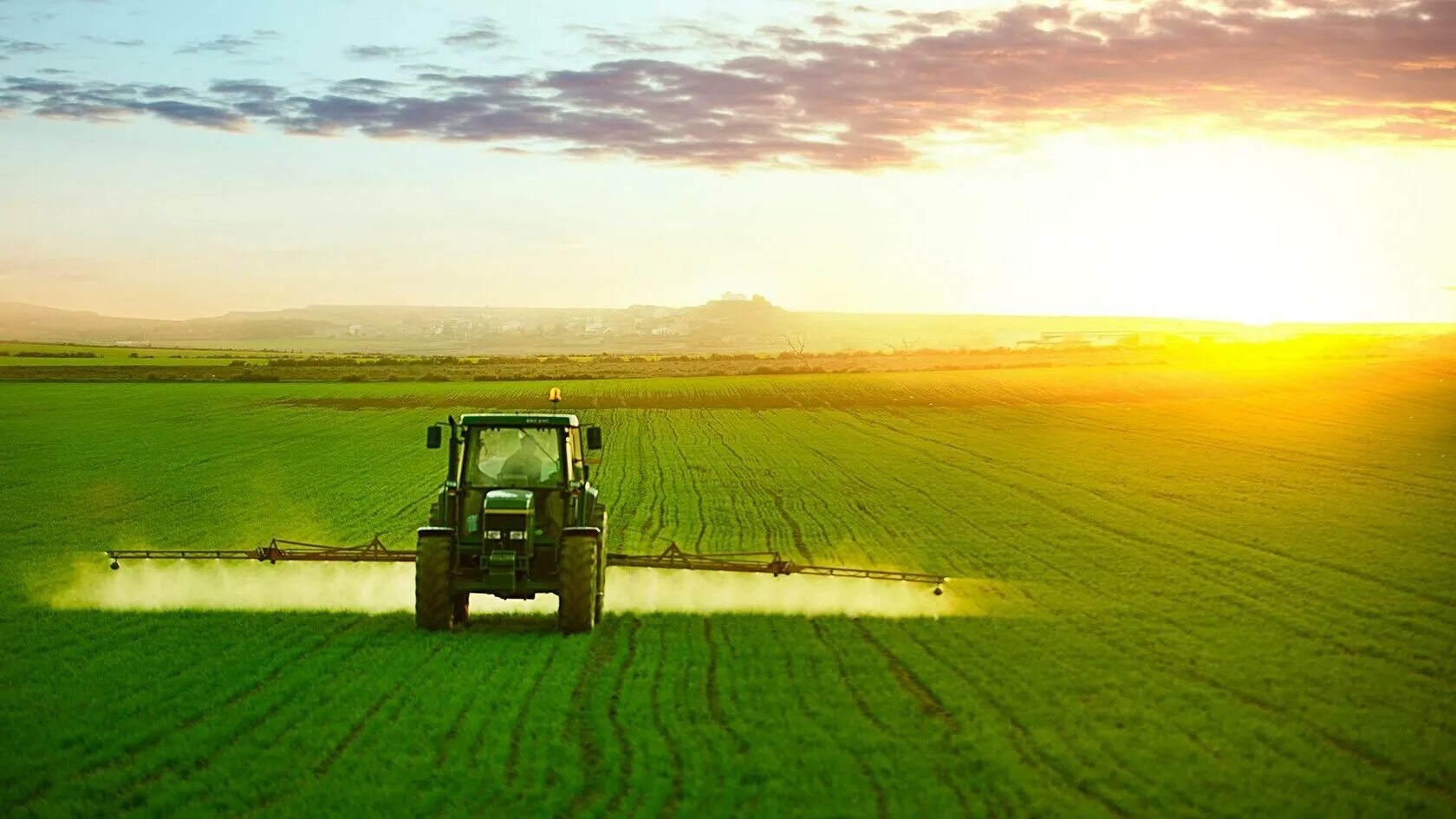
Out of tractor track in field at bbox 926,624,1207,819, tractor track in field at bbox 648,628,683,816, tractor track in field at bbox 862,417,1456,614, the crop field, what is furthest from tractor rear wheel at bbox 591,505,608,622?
tractor track in field at bbox 862,417,1456,614

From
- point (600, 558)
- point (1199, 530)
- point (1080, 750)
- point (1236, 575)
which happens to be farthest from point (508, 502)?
point (1199, 530)

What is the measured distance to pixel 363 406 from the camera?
65.4 metres

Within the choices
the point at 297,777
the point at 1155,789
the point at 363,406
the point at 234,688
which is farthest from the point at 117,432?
the point at 1155,789

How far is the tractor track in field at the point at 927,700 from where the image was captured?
983 cm

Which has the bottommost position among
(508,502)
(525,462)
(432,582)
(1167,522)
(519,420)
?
(1167,522)

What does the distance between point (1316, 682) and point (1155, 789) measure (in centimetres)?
474

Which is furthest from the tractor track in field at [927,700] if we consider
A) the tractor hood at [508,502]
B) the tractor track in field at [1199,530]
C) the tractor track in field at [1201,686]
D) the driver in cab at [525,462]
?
the tractor track in field at [1199,530]

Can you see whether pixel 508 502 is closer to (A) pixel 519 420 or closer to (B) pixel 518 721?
(A) pixel 519 420

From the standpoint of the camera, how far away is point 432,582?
14.9m

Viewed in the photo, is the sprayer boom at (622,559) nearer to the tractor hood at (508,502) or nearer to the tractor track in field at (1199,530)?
the tractor hood at (508,502)

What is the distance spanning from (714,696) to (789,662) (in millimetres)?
1782

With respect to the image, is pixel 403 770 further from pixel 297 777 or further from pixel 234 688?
pixel 234 688

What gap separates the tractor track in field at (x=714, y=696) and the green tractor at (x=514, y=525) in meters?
1.44

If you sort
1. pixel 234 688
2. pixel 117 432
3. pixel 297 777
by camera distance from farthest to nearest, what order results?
pixel 117 432
pixel 234 688
pixel 297 777
